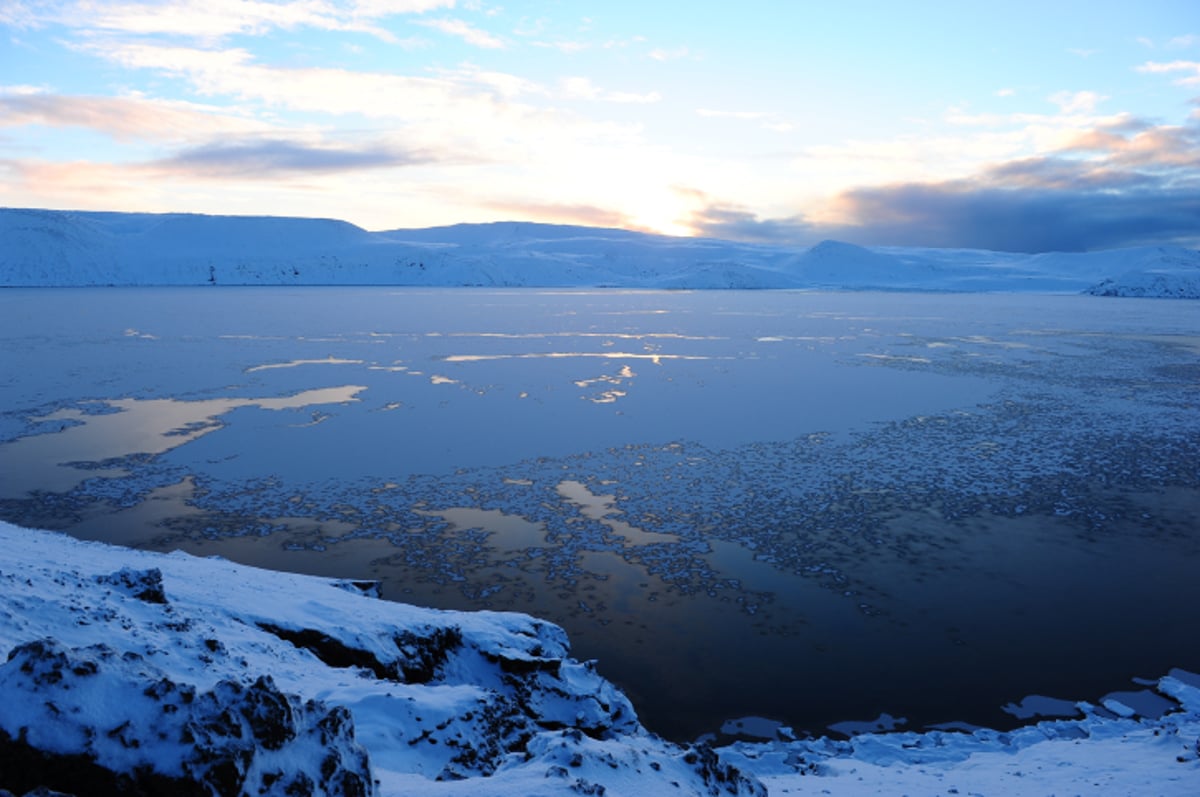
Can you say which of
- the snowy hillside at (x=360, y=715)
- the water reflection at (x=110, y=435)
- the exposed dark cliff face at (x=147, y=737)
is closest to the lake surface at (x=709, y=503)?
the water reflection at (x=110, y=435)

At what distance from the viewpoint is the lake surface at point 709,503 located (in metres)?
7.38

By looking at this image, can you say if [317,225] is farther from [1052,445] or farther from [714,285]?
[1052,445]

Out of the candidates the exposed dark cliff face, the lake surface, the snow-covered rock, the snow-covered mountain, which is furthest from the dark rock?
the snow-covered mountain

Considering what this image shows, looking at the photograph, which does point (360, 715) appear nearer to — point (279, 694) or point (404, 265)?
point (279, 694)

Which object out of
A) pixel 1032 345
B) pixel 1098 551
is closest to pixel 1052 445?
pixel 1098 551

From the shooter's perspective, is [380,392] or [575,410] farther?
[380,392]

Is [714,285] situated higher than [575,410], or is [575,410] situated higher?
[714,285]

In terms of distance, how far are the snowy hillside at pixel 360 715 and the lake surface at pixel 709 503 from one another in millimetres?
650

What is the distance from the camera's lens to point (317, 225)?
150 m

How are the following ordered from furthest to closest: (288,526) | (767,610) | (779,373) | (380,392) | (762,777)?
(779,373), (380,392), (288,526), (767,610), (762,777)

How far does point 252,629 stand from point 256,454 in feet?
28.0

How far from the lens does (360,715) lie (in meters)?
4.80

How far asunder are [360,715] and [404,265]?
427 ft

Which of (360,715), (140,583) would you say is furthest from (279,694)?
(140,583)
